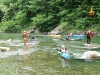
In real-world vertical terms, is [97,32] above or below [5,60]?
below

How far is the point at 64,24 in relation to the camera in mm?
60750

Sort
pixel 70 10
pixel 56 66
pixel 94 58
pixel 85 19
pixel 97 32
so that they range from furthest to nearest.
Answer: pixel 70 10, pixel 85 19, pixel 97 32, pixel 94 58, pixel 56 66

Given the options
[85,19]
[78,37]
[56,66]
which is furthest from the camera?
[85,19]

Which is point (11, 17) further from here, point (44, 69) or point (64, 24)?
point (44, 69)

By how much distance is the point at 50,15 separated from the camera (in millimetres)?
69125

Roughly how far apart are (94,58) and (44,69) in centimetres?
580

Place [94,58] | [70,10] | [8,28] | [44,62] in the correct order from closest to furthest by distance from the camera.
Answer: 1. [44,62]
2. [94,58]
3. [70,10]
4. [8,28]

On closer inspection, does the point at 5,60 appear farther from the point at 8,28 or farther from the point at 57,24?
the point at 8,28

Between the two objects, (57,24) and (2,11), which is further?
(2,11)

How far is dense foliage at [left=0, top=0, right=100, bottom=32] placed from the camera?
59031mm

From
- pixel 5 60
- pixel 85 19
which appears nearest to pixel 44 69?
pixel 5 60

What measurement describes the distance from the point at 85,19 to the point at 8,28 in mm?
27249

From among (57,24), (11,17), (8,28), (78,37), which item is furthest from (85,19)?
(11,17)

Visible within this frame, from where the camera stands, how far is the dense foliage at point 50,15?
2324 inches
